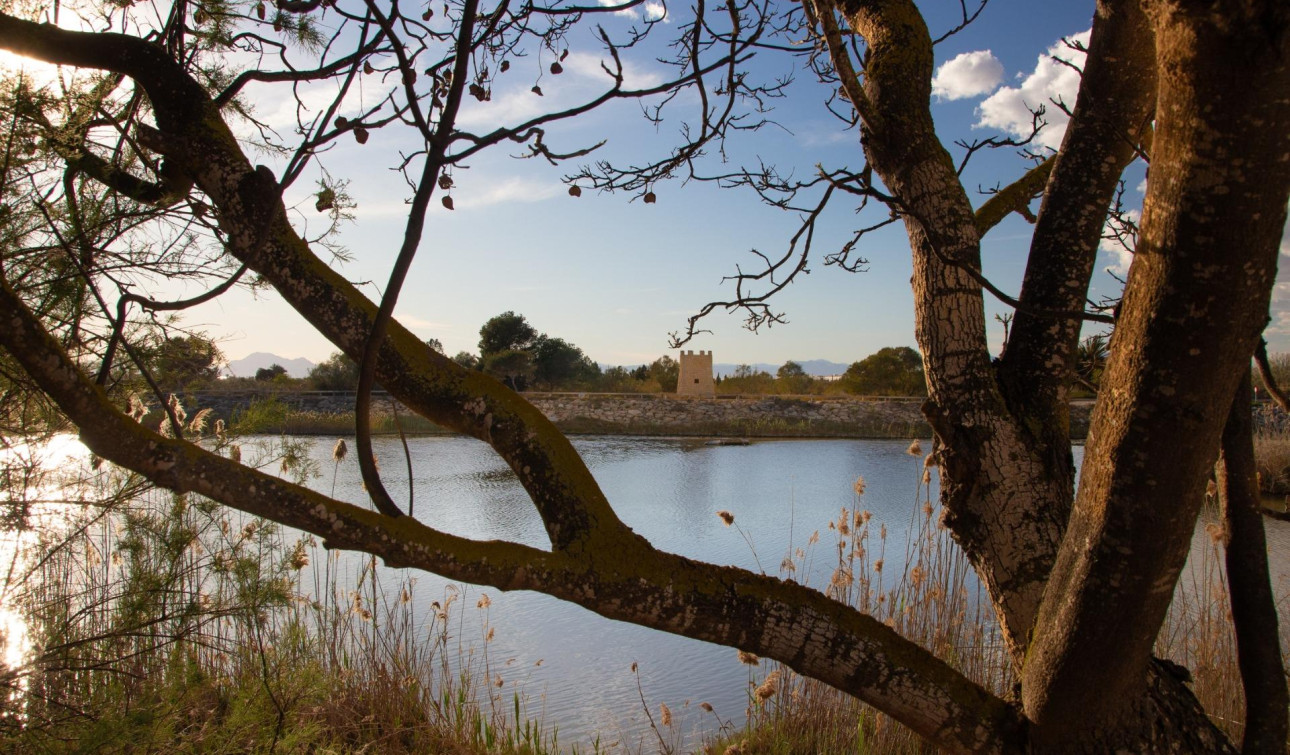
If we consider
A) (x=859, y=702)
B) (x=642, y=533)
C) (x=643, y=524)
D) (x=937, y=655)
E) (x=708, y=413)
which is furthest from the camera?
(x=708, y=413)

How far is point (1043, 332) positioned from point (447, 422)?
1.29 meters

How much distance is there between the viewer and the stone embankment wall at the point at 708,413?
52.1 feet

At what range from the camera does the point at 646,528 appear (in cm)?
671

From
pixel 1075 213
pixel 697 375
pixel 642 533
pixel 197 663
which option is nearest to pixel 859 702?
pixel 1075 213

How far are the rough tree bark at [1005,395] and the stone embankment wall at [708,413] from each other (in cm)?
1374

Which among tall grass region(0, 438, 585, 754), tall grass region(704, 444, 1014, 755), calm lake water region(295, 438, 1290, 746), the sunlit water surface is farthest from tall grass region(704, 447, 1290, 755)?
tall grass region(0, 438, 585, 754)

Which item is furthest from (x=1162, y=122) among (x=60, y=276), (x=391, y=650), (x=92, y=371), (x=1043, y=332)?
(x=391, y=650)

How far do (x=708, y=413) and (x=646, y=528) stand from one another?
11.0 metres

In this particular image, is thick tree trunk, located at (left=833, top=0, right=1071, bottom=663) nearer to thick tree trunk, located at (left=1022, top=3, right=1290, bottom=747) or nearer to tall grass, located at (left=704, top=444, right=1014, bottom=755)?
thick tree trunk, located at (left=1022, top=3, right=1290, bottom=747)

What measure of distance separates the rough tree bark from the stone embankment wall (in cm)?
1374

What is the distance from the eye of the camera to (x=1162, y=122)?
3.73 ft

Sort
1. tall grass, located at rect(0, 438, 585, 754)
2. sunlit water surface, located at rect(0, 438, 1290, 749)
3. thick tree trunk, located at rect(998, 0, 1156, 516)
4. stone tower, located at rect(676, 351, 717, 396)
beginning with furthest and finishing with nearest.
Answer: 1. stone tower, located at rect(676, 351, 717, 396)
2. sunlit water surface, located at rect(0, 438, 1290, 749)
3. tall grass, located at rect(0, 438, 585, 754)
4. thick tree trunk, located at rect(998, 0, 1156, 516)

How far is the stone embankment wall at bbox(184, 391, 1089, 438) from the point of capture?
15.9 metres

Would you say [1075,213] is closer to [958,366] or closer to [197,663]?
[958,366]
